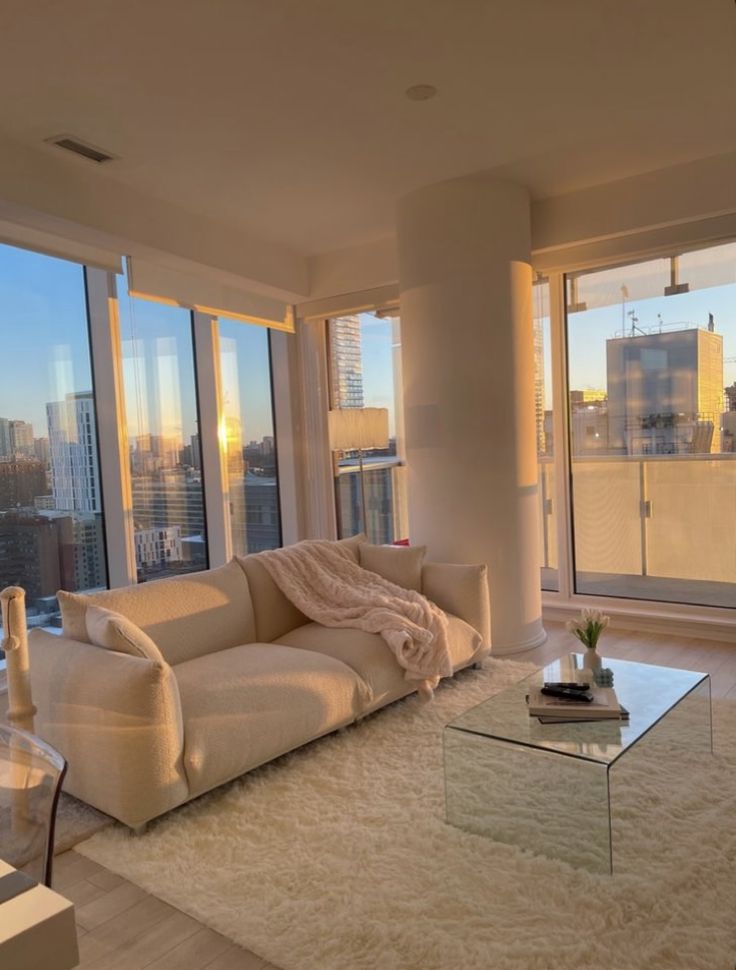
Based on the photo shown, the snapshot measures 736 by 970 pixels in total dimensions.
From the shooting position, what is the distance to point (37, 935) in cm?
80

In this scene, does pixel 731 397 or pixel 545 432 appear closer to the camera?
pixel 731 397

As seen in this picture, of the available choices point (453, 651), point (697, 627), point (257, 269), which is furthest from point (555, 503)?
point (257, 269)

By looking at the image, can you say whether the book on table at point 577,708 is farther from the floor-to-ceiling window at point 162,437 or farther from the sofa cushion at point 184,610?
the floor-to-ceiling window at point 162,437

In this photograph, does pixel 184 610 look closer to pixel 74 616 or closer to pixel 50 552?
pixel 74 616

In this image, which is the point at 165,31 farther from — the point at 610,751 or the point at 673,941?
the point at 673,941

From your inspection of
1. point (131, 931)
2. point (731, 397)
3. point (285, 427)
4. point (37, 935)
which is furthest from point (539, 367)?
point (37, 935)

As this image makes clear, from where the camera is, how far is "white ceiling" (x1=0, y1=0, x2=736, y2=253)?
8.84ft

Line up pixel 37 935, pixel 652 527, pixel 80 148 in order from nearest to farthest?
pixel 37 935
pixel 80 148
pixel 652 527

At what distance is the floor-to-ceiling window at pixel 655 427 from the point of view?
14.7 ft

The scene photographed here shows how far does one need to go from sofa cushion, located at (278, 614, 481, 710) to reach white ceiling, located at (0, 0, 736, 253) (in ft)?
7.98

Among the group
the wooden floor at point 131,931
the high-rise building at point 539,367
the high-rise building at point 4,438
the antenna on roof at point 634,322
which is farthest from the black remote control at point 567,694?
the high-rise building at point 4,438

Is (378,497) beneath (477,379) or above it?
beneath

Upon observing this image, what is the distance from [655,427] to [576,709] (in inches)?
104

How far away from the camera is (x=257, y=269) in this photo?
5363mm
